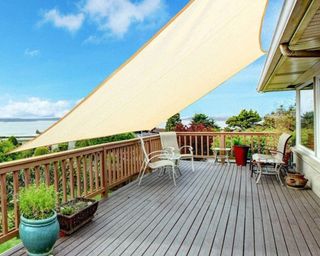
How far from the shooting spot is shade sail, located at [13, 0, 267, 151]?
268 centimetres

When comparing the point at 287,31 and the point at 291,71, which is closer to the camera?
the point at 287,31

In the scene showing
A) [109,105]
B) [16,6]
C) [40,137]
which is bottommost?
[40,137]

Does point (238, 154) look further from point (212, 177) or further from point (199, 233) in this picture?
point (199, 233)

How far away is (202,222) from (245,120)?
43.7 ft

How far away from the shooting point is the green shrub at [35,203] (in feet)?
8.97

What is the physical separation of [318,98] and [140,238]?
13.9ft

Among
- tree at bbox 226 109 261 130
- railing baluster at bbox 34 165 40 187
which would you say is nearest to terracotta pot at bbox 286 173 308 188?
railing baluster at bbox 34 165 40 187

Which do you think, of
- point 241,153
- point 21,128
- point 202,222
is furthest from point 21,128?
point 202,222

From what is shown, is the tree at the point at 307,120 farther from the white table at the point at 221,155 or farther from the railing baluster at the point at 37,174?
the railing baluster at the point at 37,174

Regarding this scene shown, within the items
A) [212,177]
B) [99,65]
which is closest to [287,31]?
[212,177]

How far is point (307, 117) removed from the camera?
5.90 meters

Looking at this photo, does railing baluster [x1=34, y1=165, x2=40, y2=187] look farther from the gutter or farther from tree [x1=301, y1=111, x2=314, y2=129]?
tree [x1=301, y1=111, x2=314, y2=129]

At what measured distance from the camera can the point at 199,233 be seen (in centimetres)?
326

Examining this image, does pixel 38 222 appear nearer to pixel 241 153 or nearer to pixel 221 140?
pixel 241 153
